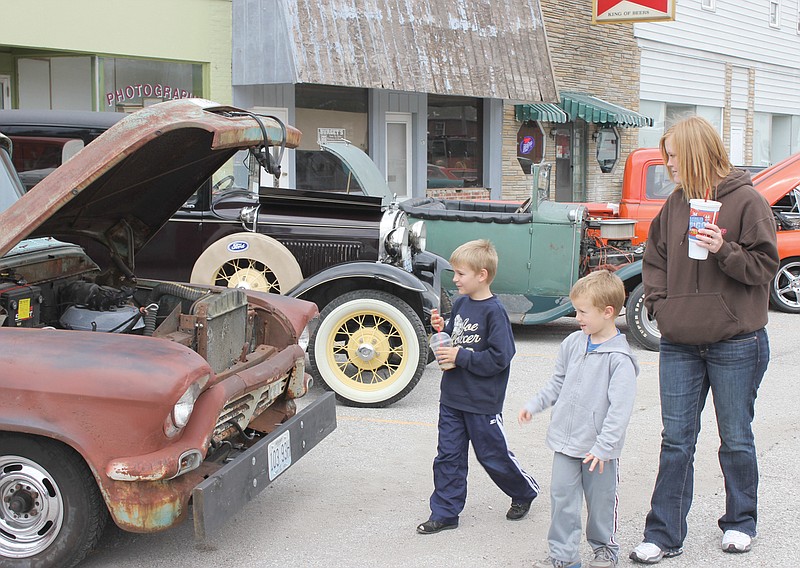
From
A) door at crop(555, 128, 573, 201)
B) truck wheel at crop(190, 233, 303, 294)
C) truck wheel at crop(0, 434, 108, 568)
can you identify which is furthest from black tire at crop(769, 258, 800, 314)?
Answer: truck wheel at crop(0, 434, 108, 568)

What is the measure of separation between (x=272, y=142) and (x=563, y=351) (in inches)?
62.1

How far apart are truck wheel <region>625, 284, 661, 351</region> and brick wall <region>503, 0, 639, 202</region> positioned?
9.32m

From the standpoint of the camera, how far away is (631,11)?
1730 centimetres

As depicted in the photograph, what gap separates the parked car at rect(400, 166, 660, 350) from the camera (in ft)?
29.3

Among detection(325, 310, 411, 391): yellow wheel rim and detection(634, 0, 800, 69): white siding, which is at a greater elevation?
detection(634, 0, 800, 69): white siding

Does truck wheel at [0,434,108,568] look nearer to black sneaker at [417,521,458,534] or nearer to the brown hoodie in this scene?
black sneaker at [417,521,458,534]

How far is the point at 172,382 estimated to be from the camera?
354 centimetres

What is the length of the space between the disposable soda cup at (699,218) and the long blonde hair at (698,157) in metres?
0.12

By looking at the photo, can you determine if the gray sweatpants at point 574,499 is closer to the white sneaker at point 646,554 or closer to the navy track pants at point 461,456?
the white sneaker at point 646,554

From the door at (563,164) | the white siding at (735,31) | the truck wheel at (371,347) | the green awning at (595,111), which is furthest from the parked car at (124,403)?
the white siding at (735,31)

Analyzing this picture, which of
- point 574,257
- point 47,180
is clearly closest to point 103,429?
point 47,180

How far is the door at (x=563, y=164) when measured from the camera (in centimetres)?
1941

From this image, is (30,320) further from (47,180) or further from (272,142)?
(272,142)

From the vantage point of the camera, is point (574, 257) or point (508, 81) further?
point (508, 81)
